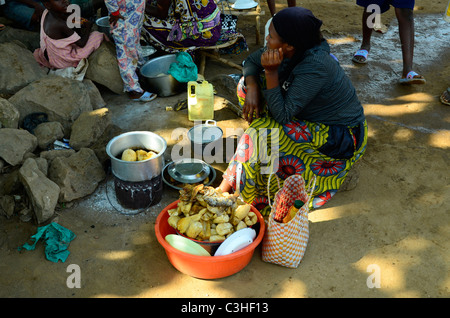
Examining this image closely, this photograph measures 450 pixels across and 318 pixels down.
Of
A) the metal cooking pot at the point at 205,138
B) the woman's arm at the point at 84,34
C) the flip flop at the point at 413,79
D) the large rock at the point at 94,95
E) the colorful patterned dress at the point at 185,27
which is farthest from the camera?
the colorful patterned dress at the point at 185,27

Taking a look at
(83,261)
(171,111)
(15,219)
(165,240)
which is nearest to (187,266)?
(165,240)

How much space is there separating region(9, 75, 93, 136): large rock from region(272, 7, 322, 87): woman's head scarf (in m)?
1.97

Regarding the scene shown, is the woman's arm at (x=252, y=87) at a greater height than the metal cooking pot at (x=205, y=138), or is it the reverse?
the woman's arm at (x=252, y=87)

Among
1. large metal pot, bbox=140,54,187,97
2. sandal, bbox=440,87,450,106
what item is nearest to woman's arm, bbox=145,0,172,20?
large metal pot, bbox=140,54,187,97

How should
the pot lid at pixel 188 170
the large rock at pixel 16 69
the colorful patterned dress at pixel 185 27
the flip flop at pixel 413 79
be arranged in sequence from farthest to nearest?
1. the colorful patterned dress at pixel 185 27
2. the flip flop at pixel 413 79
3. the large rock at pixel 16 69
4. the pot lid at pixel 188 170

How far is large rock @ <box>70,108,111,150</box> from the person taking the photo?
11.1ft

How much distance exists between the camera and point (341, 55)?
5.29 metres

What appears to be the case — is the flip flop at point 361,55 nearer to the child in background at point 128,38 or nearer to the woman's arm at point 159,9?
the woman's arm at point 159,9

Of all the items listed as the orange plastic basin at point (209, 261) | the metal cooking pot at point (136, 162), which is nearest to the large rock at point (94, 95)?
the metal cooking pot at point (136, 162)

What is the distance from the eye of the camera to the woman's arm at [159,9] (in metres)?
4.42

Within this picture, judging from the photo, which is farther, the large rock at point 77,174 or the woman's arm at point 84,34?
the woman's arm at point 84,34

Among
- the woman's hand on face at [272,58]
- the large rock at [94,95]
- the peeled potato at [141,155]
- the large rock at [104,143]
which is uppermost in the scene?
the woman's hand on face at [272,58]

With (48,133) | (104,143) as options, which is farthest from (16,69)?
(104,143)

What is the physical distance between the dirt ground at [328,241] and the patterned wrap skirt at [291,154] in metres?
0.31
